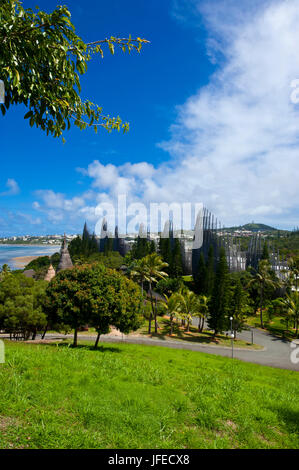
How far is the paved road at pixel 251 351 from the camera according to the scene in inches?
832

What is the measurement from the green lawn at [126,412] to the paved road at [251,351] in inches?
681

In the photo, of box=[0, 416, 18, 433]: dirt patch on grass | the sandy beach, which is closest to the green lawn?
box=[0, 416, 18, 433]: dirt patch on grass

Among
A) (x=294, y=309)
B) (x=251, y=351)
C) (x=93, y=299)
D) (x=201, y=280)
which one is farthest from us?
(x=201, y=280)

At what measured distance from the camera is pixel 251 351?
25.4 metres

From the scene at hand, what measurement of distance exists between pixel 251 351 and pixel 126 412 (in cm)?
2560

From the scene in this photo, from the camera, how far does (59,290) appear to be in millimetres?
14500

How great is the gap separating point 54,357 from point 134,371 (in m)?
2.40

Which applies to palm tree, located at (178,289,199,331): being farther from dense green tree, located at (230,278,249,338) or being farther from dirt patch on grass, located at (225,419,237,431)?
dirt patch on grass, located at (225,419,237,431)

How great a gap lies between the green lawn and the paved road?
1730 cm

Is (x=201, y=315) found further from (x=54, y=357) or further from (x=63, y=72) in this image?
(x=63, y=72)

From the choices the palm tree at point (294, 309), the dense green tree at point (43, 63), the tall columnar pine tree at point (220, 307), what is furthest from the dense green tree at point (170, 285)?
the dense green tree at point (43, 63)

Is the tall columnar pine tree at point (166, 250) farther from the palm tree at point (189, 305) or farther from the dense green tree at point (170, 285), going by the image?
the palm tree at point (189, 305)

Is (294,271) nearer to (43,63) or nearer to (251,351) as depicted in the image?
(251,351)

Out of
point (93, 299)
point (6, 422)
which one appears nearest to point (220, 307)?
point (93, 299)
